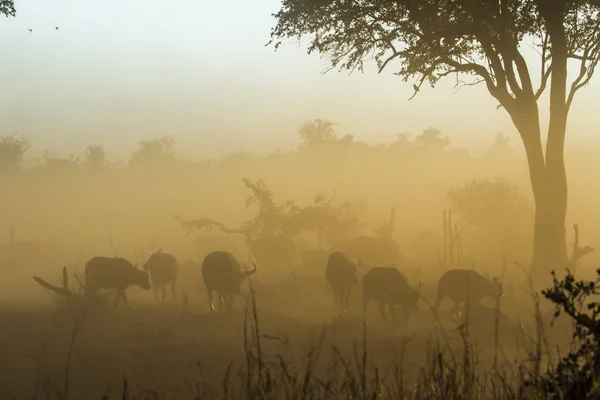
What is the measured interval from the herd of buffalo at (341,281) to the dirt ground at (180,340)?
0.71 metres

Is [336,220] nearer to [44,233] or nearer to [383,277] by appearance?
[383,277]

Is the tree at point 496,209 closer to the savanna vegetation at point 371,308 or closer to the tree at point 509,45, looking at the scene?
the savanna vegetation at point 371,308

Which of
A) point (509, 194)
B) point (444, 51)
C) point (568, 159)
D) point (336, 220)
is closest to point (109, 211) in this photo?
point (336, 220)

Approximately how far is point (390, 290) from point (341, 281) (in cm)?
322

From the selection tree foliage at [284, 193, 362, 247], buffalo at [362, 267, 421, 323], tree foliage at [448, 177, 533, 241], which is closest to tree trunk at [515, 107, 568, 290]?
buffalo at [362, 267, 421, 323]

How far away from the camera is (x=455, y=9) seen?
17.8m

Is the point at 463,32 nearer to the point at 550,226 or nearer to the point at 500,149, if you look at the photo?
the point at 550,226

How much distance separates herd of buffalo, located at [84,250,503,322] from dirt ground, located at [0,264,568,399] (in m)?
0.71

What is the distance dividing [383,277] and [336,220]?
23.6m

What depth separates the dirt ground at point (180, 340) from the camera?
8.96 m

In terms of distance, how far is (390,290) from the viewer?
16984 mm

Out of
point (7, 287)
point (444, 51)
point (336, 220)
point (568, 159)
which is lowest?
point (7, 287)

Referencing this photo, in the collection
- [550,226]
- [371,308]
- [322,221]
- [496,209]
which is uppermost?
[496,209]

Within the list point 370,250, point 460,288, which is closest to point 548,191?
point 460,288
